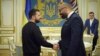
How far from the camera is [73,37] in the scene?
3115 millimetres

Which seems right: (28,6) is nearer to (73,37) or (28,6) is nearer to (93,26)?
(93,26)

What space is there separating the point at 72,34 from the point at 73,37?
0.13 feet

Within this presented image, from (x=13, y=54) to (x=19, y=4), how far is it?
335 centimetres

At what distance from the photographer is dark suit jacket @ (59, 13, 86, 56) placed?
3109 millimetres

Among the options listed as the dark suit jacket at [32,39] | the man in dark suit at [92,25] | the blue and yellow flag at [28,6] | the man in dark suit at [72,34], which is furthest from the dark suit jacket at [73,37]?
the blue and yellow flag at [28,6]

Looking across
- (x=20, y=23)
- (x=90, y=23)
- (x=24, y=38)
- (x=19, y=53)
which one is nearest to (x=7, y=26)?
(x=20, y=23)

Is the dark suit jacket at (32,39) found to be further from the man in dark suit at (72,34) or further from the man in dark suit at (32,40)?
the man in dark suit at (72,34)

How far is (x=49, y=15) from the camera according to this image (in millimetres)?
9445

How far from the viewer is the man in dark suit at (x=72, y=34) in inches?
122

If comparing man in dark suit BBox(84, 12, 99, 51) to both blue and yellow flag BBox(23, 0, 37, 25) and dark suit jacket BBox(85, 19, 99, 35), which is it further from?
blue and yellow flag BBox(23, 0, 37, 25)

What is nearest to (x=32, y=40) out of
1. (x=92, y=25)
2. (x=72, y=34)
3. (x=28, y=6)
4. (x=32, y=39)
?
(x=32, y=39)

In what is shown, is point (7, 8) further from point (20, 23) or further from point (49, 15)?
point (49, 15)

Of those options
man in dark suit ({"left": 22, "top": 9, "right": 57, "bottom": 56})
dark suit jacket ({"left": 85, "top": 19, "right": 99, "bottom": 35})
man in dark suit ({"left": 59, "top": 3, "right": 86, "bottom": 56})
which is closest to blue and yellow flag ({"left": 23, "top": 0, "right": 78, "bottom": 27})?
dark suit jacket ({"left": 85, "top": 19, "right": 99, "bottom": 35})

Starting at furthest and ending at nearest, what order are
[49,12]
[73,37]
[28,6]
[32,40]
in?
1. [49,12]
2. [28,6]
3. [32,40]
4. [73,37]
